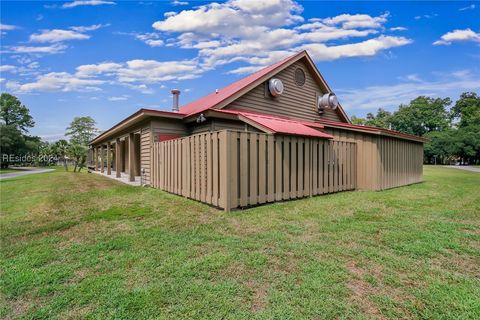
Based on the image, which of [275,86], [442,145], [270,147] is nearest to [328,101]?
[275,86]

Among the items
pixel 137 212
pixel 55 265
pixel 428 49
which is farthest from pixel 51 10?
pixel 428 49

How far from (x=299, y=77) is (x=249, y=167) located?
29.6ft

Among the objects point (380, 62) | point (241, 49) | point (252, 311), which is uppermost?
point (241, 49)

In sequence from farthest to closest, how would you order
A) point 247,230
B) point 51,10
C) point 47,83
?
point 47,83 < point 51,10 < point 247,230

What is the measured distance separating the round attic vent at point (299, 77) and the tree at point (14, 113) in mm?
61231

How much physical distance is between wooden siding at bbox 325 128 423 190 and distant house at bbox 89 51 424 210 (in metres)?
0.03

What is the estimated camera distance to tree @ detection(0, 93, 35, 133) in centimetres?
5146

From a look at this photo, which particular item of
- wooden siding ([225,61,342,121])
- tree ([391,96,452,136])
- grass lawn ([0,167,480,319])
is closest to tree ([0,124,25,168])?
wooden siding ([225,61,342,121])

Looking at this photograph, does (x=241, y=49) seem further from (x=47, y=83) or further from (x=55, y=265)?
(x=47, y=83)

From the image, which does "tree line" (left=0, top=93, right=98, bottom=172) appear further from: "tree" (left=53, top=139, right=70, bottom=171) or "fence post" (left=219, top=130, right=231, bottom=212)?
"fence post" (left=219, top=130, right=231, bottom=212)

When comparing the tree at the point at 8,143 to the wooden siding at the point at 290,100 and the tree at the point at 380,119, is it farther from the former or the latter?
the tree at the point at 380,119

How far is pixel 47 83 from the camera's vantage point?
28.3m

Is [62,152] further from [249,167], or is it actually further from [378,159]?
[378,159]

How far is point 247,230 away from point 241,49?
16.0 metres
